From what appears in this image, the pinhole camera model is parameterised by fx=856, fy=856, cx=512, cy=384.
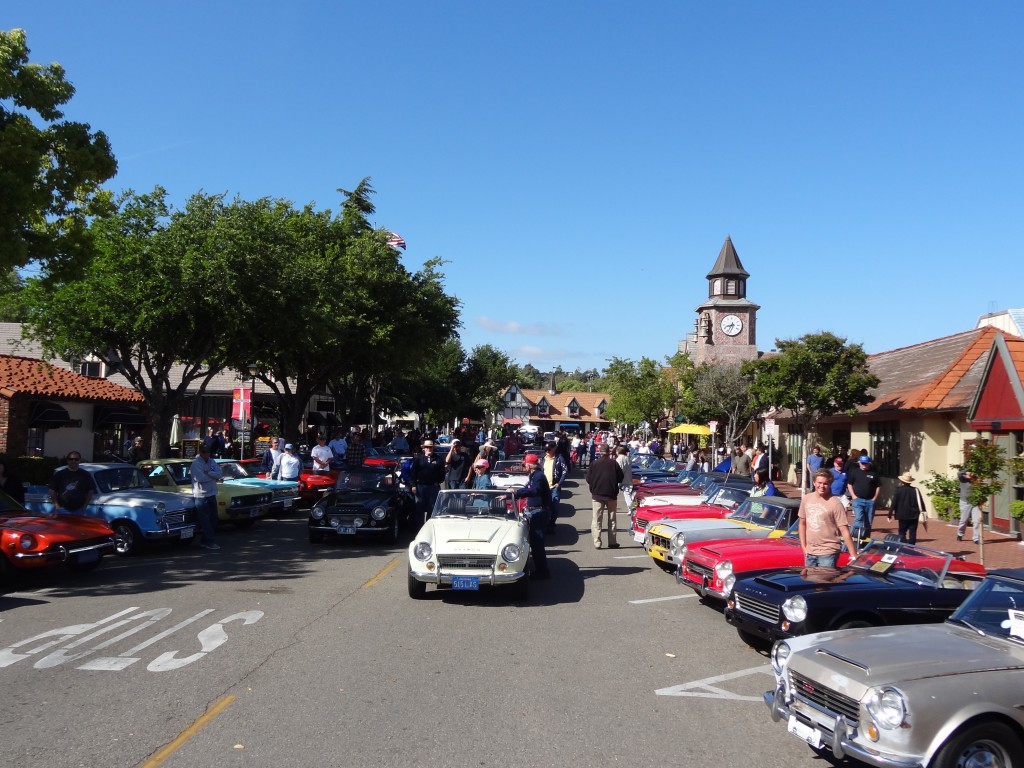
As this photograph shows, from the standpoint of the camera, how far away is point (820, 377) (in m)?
23.1

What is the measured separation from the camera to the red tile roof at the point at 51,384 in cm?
2630

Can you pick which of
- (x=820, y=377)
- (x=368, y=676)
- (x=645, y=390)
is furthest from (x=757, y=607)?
(x=645, y=390)

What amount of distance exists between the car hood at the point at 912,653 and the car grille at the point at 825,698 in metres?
0.13

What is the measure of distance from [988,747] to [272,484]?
52.9ft

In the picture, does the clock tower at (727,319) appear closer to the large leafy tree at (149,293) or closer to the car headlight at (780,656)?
the large leafy tree at (149,293)

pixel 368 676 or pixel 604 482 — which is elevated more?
pixel 604 482

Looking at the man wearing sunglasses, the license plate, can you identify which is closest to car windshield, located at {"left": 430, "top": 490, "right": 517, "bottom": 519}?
the man wearing sunglasses

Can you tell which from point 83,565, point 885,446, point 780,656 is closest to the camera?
point 780,656

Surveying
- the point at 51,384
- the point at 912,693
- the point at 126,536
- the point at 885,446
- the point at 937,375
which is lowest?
the point at 126,536

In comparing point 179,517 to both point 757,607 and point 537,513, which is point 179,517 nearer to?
point 537,513

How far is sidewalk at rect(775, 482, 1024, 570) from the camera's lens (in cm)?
1488

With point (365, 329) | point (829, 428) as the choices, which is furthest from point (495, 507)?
point (829, 428)

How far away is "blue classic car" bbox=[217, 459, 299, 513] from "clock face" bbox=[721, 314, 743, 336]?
50345 mm

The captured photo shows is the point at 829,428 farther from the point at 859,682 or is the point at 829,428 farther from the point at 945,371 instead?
the point at 859,682
